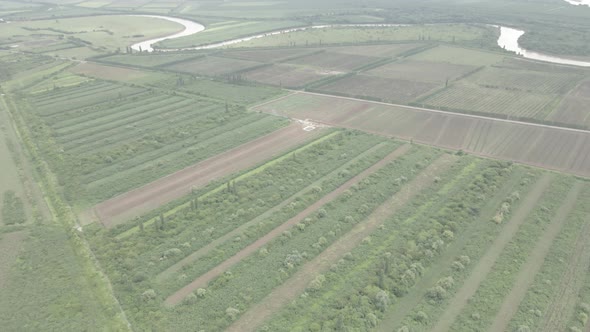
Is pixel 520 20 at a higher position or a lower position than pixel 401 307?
higher

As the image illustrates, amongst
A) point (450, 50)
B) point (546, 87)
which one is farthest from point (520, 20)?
point (546, 87)

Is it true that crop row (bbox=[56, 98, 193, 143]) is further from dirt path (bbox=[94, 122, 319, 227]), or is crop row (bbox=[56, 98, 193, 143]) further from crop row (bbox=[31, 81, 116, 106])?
dirt path (bbox=[94, 122, 319, 227])

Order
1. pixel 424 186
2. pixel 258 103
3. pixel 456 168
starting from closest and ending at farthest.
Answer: pixel 424 186 < pixel 456 168 < pixel 258 103

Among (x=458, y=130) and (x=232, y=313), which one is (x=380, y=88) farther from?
(x=232, y=313)

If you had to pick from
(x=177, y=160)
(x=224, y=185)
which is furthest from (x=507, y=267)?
(x=177, y=160)

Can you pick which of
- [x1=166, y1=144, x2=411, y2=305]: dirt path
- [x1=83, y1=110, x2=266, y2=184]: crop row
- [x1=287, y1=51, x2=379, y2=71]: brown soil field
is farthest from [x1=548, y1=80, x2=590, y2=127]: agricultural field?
[x1=83, y1=110, x2=266, y2=184]: crop row

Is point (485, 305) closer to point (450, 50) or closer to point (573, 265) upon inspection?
point (573, 265)

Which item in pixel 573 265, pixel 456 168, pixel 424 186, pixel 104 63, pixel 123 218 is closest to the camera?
pixel 573 265

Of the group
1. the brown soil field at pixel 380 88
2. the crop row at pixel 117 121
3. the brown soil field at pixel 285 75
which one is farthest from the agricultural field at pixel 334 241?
the brown soil field at pixel 285 75
